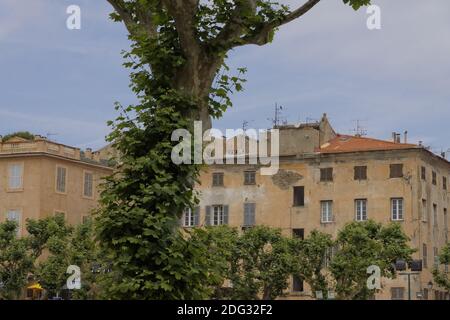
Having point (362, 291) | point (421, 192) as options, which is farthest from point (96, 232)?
point (421, 192)

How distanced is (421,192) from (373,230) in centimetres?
1001

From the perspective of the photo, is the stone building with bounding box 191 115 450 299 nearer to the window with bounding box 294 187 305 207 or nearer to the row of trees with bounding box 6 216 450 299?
the window with bounding box 294 187 305 207

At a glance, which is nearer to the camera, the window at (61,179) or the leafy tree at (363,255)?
the leafy tree at (363,255)

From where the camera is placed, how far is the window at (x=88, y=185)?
73188mm

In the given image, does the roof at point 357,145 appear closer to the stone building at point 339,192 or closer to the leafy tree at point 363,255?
A: the stone building at point 339,192

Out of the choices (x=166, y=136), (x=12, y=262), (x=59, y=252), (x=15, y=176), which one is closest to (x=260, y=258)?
(x=59, y=252)

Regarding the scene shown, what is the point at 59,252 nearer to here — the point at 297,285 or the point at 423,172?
the point at 297,285

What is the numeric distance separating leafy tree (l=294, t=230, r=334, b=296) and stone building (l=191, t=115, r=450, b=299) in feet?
22.8

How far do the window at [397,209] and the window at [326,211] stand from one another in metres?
4.45

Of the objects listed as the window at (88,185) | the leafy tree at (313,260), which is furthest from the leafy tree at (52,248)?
the leafy tree at (313,260)

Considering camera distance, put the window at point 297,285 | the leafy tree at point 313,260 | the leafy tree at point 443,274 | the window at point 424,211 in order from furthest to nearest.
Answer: the window at point 297,285 < the window at point 424,211 < the leafy tree at point 443,274 < the leafy tree at point 313,260

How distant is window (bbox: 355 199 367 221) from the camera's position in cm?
6406

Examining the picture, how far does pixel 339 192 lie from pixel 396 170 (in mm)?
4290

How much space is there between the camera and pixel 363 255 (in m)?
53.8
